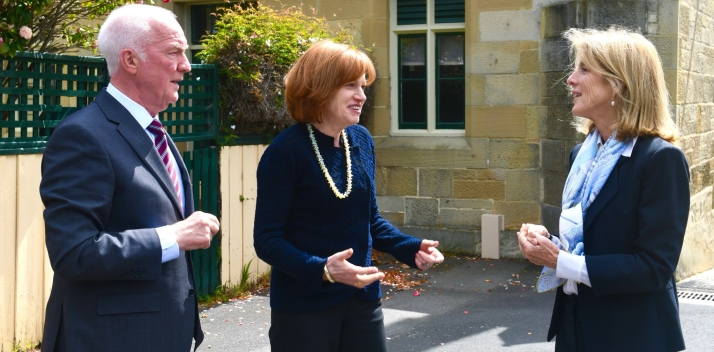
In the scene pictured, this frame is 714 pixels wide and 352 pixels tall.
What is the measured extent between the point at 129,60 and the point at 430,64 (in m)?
7.44

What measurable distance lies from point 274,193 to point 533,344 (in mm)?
3650

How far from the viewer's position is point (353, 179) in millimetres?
3422

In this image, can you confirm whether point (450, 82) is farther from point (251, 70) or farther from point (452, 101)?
point (251, 70)

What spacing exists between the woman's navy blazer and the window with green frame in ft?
22.6

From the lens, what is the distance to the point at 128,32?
2.86 meters

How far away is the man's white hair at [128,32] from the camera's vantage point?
2863mm

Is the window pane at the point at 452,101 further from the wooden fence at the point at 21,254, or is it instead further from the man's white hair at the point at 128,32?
the man's white hair at the point at 128,32

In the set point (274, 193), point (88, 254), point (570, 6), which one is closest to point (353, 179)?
point (274, 193)

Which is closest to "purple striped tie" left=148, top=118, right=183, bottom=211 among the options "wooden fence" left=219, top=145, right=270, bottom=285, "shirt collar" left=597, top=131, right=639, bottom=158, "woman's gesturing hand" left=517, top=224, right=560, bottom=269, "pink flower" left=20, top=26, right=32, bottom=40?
"woman's gesturing hand" left=517, top=224, right=560, bottom=269

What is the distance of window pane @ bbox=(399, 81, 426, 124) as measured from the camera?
10.2 metres

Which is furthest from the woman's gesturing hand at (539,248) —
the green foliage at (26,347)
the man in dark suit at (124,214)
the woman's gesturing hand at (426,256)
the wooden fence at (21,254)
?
the green foliage at (26,347)

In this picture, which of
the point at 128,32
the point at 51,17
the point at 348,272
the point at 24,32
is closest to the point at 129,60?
the point at 128,32

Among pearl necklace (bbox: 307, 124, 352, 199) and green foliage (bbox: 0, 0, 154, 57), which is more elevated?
green foliage (bbox: 0, 0, 154, 57)

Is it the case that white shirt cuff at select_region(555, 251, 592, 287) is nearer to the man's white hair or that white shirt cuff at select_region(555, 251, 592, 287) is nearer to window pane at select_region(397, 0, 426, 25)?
the man's white hair
